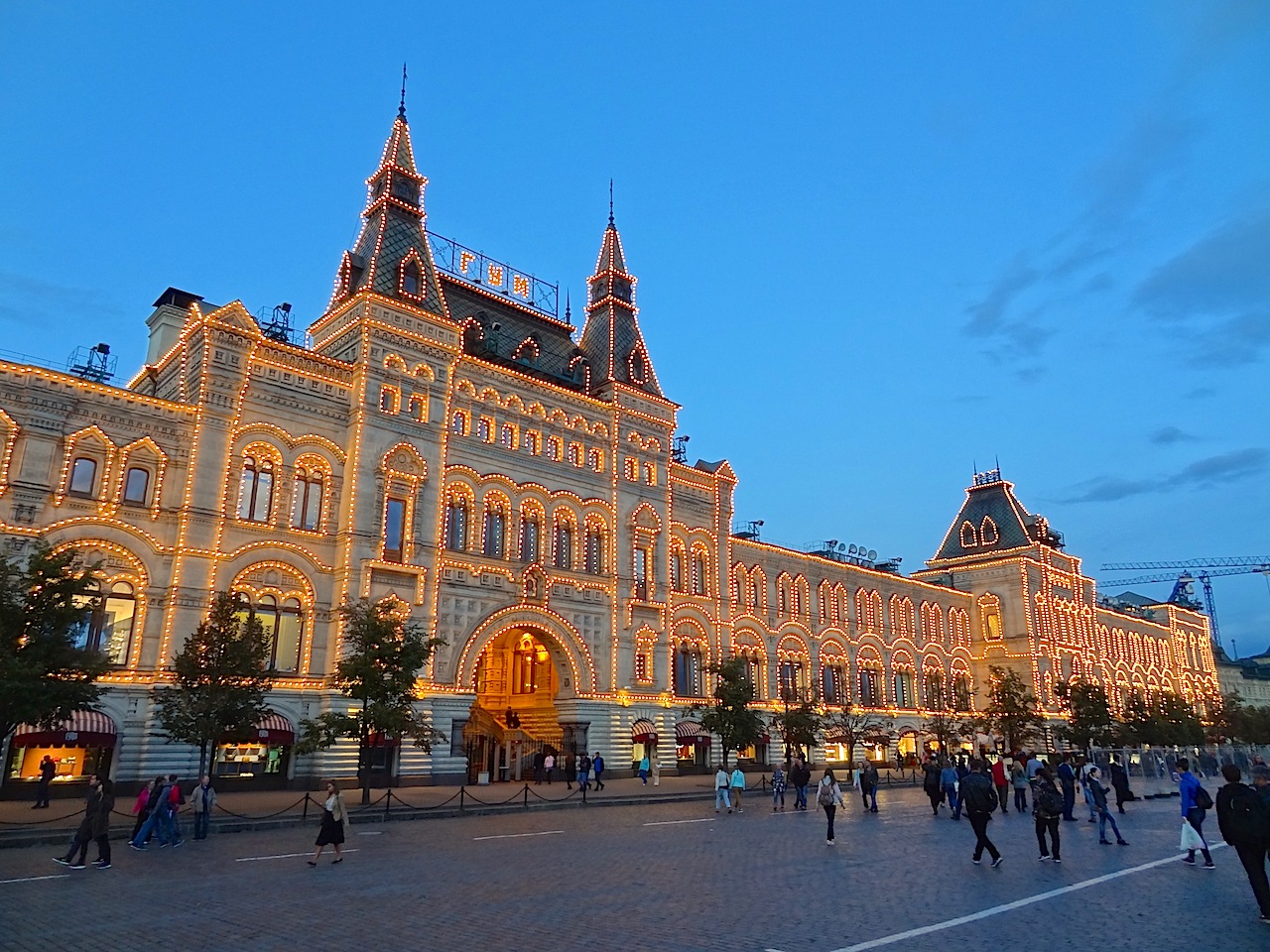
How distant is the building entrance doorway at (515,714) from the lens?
157ft

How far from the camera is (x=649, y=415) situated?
181 ft

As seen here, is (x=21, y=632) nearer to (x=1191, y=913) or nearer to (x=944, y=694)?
(x=1191, y=913)

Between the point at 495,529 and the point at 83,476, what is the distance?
1828 cm

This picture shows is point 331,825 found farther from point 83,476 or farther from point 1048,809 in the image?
point 83,476

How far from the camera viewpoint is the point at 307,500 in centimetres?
4016

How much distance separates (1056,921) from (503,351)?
1682 inches

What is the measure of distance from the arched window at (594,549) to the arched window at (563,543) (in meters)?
1.19

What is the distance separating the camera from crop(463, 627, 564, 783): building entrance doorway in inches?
1885

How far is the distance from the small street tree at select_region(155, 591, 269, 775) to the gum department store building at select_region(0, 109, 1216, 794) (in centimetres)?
346

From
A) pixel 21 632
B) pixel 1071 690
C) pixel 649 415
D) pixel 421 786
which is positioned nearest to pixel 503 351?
pixel 649 415

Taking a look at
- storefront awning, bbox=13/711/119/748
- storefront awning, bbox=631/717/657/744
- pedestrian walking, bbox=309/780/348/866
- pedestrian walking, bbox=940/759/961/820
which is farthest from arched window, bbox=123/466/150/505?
pedestrian walking, bbox=940/759/961/820

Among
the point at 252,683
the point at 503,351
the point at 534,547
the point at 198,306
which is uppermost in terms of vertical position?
the point at 503,351

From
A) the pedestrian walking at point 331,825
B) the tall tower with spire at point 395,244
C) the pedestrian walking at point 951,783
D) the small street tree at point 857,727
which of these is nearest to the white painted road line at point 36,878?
the pedestrian walking at point 331,825

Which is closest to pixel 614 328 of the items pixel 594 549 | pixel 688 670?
pixel 594 549
